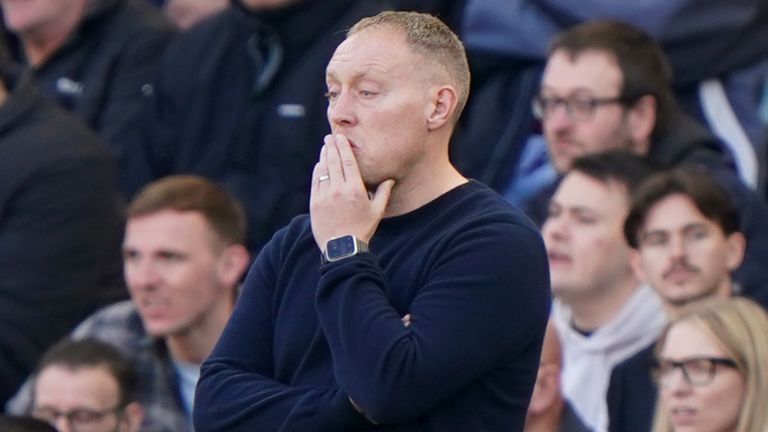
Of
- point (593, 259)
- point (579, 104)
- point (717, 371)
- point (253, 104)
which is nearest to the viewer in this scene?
point (717, 371)

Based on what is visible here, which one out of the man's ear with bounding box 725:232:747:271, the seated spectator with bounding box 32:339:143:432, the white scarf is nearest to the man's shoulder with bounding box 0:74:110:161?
the seated spectator with bounding box 32:339:143:432

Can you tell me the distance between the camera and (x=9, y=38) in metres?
7.63

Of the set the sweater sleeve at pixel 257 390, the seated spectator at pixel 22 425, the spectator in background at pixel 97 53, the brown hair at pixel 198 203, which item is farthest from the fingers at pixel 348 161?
the spectator in background at pixel 97 53

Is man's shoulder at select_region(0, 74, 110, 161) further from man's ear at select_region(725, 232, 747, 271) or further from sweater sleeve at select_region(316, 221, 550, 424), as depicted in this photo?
sweater sleeve at select_region(316, 221, 550, 424)

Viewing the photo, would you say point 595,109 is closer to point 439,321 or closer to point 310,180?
point 310,180

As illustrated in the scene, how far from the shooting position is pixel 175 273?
5539 mm

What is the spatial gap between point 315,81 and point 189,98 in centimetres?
60

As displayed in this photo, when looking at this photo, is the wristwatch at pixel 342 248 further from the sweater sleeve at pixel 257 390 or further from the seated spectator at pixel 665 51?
the seated spectator at pixel 665 51

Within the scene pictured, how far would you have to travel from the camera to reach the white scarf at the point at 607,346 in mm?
5430

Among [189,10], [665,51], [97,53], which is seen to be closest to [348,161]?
[665,51]

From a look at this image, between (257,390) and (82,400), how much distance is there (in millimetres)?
2164

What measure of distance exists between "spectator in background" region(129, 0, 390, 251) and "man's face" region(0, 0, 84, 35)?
54 cm

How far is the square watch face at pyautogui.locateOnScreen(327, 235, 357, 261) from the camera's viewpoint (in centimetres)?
302

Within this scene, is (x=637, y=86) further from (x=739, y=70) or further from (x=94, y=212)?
(x=94, y=212)
